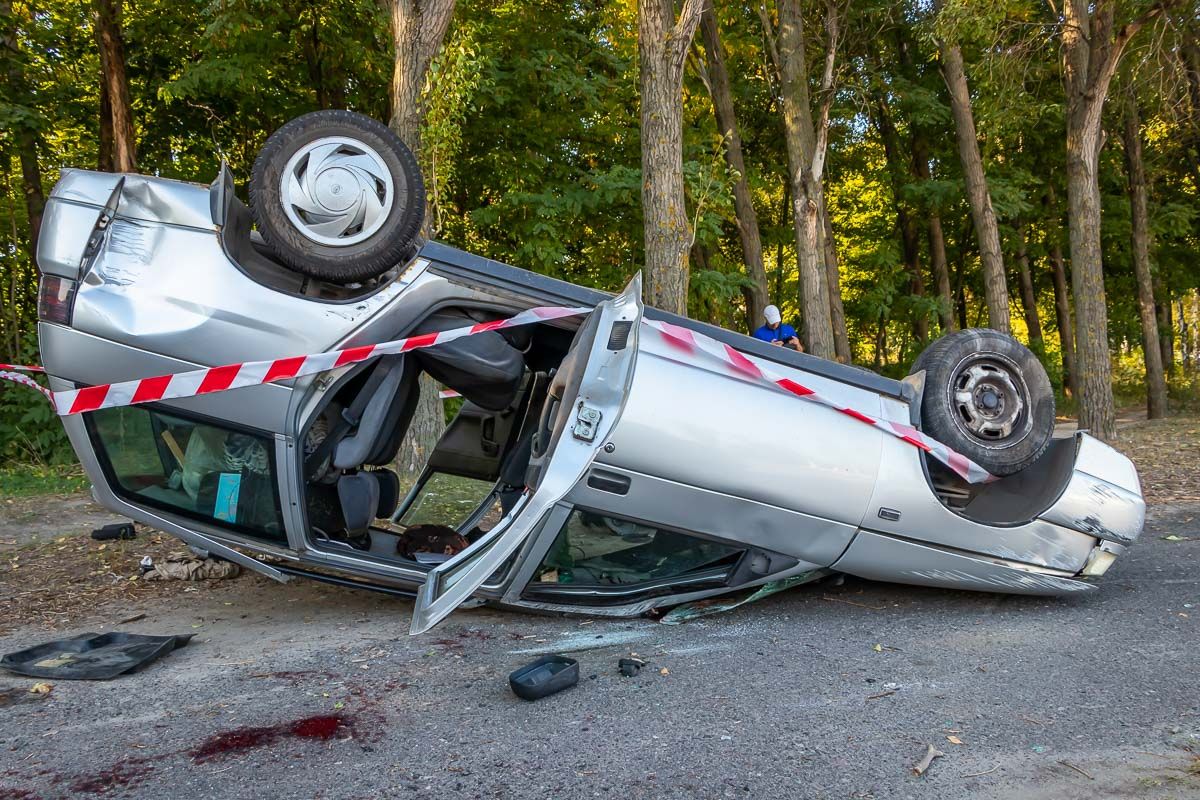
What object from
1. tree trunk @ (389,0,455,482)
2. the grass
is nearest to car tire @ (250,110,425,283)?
tree trunk @ (389,0,455,482)

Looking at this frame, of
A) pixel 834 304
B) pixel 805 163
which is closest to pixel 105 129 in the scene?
pixel 805 163

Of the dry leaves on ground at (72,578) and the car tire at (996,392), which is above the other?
the car tire at (996,392)

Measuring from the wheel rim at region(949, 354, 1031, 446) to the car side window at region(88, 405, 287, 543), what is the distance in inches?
133

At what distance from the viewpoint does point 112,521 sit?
24.8 ft

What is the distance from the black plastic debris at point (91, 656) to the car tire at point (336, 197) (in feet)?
5.97

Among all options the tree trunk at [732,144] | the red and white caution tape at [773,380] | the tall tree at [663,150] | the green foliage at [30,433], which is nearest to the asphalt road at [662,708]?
the red and white caution tape at [773,380]

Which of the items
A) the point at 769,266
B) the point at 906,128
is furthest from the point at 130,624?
the point at 769,266

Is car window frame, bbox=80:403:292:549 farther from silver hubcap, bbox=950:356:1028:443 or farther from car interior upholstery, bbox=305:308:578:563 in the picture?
silver hubcap, bbox=950:356:1028:443

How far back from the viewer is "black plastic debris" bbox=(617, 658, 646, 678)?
358 centimetres

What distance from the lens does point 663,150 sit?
7.96 meters

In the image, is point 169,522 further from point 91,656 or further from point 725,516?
point 725,516

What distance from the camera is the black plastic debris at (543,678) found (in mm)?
3312

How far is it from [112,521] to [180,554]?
2.40 metres

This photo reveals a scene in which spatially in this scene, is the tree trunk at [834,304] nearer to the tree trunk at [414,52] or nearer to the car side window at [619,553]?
the tree trunk at [414,52]
